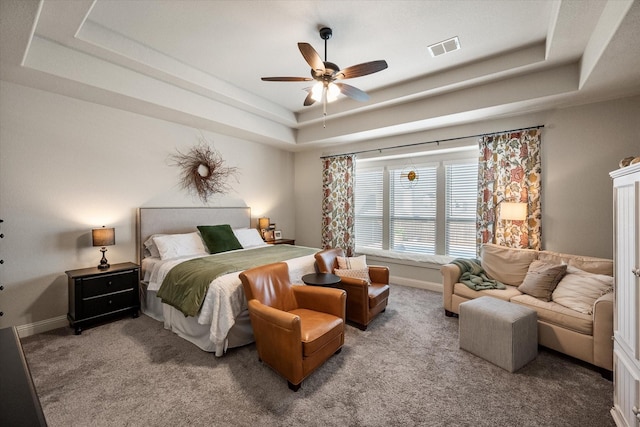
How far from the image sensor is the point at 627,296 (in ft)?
5.66

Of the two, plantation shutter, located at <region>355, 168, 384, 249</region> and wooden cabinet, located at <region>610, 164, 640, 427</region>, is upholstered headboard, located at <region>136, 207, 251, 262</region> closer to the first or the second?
plantation shutter, located at <region>355, 168, 384, 249</region>

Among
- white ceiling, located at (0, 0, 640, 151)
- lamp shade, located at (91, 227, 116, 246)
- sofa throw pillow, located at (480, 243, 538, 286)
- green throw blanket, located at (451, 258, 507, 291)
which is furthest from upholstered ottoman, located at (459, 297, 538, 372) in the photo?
lamp shade, located at (91, 227, 116, 246)

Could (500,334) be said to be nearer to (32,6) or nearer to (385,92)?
(385,92)

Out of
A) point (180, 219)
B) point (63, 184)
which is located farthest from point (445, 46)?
point (63, 184)

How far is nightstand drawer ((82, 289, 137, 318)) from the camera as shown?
123 inches

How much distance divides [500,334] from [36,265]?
4934 mm

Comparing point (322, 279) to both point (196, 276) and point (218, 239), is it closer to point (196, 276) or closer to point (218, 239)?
point (196, 276)

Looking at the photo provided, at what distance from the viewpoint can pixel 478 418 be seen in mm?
1891

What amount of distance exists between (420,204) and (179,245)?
13.2 ft

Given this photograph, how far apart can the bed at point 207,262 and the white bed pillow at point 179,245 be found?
0.01 metres

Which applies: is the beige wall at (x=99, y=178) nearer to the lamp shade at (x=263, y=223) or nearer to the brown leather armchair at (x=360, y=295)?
the lamp shade at (x=263, y=223)

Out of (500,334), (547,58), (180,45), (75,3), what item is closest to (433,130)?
(547,58)

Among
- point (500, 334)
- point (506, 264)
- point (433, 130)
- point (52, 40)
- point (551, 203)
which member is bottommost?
point (500, 334)

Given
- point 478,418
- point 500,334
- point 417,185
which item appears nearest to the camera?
point 478,418
